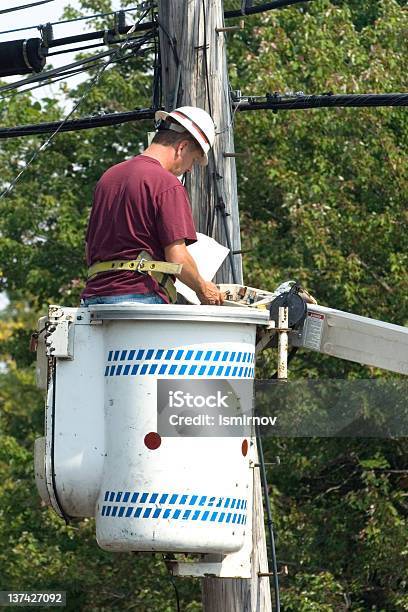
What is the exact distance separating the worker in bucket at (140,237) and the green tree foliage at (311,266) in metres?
6.86

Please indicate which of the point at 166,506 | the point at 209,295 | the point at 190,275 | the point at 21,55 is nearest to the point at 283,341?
the point at 209,295

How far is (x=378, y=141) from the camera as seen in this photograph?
572 inches

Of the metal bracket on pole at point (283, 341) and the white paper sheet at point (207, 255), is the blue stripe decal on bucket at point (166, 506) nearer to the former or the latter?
the metal bracket on pole at point (283, 341)

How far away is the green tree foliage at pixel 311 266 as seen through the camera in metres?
13.7

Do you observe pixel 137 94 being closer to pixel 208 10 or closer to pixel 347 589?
pixel 347 589

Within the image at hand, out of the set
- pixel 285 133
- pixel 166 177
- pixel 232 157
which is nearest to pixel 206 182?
pixel 232 157

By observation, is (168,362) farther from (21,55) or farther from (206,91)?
(21,55)

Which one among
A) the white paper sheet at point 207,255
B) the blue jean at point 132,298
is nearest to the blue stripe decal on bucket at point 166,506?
the blue jean at point 132,298

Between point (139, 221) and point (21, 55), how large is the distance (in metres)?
4.08

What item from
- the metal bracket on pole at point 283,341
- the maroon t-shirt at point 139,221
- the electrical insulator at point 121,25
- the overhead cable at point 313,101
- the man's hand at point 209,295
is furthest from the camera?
the electrical insulator at point 121,25

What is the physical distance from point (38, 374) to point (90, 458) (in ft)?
1.82

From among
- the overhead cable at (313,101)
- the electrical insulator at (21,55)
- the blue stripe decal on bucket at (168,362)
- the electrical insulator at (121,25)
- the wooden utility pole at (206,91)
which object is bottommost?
the blue stripe decal on bucket at (168,362)

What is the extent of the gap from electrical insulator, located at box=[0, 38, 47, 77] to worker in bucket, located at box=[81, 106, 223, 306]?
3.79 meters

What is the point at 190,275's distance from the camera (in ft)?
20.5
